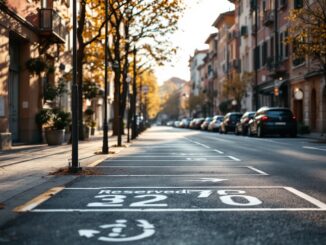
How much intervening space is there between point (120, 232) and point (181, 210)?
4.47ft

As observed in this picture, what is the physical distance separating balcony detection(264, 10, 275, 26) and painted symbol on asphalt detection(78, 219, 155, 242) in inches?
1724

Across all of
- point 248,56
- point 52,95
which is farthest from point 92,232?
point 248,56

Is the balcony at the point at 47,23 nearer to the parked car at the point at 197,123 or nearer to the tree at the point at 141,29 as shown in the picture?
the tree at the point at 141,29

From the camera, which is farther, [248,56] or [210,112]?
[210,112]

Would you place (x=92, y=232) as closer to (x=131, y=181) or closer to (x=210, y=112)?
(x=131, y=181)

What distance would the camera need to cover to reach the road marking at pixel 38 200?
7004mm

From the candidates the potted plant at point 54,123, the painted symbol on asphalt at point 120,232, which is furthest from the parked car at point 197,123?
the painted symbol on asphalt at point 120,232

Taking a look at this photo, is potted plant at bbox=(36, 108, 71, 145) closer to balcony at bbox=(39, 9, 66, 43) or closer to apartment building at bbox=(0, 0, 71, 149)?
apartment building at bbox=(0, 0, 71, 149)

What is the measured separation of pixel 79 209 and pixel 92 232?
56.2 inches

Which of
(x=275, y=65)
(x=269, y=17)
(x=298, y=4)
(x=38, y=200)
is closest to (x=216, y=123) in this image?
(x=275, y=65)

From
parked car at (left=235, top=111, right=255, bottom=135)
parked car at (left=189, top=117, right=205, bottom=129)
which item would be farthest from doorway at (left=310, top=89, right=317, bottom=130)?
parked car at (left=189, top=117, right=205, bottom=129)

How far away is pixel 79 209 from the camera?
6867 mm

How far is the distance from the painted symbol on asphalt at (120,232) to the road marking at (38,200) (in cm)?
151

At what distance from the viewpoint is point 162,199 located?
7.63 m
